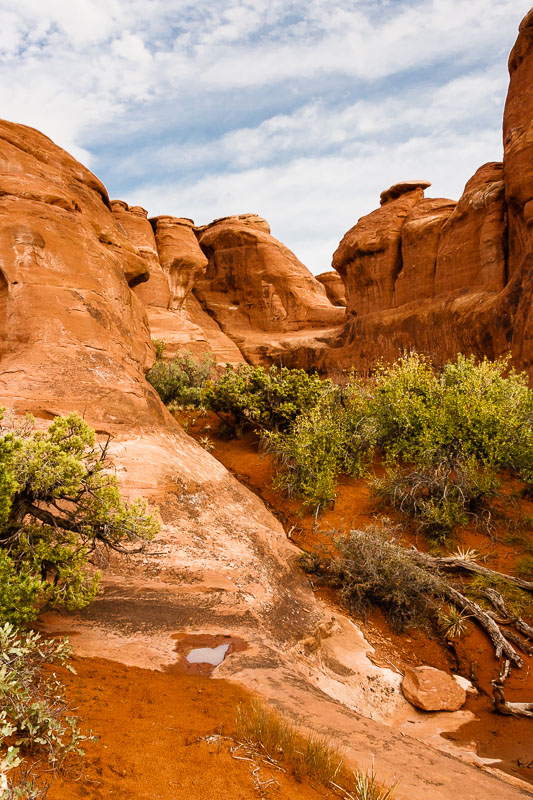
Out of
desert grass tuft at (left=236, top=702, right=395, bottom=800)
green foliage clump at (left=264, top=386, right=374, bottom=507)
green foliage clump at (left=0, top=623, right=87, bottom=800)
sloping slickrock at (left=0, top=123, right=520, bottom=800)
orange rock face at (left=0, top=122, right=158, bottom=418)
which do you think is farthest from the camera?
green foliage clump at (left=264, top=386, right=374, bottom=507)

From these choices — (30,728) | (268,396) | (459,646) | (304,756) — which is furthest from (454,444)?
(30,728)

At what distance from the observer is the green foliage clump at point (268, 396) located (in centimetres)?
1761

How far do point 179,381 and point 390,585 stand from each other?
1756 cm

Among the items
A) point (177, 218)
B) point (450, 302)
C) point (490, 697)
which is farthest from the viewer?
point (177, 218)

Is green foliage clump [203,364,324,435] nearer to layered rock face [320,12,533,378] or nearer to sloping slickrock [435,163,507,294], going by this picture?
layered rock face [320,12,533,378]

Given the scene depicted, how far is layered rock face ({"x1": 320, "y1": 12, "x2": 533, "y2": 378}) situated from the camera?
65.2 feet

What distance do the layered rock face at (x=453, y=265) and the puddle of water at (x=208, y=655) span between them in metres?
17.3

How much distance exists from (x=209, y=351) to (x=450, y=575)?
86.2 feet

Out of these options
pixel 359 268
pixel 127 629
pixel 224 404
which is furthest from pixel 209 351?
pixel 127 629

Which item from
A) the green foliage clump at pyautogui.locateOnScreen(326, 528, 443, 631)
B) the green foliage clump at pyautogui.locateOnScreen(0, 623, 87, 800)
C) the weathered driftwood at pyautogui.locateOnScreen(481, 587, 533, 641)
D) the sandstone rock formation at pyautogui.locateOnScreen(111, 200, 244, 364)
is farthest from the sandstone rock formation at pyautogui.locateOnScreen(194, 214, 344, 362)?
the green foliage clump at pyautogui.locateOnScreen(0, 623, 87, 800)

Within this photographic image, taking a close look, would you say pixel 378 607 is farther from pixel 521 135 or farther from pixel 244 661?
pixel 521 135

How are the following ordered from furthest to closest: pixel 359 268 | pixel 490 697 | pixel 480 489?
pixel 359 268 < pixel 480 489 < pixel 490 697

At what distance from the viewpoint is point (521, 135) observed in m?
19.9

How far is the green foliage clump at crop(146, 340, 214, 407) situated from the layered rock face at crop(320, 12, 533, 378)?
1068 cm
